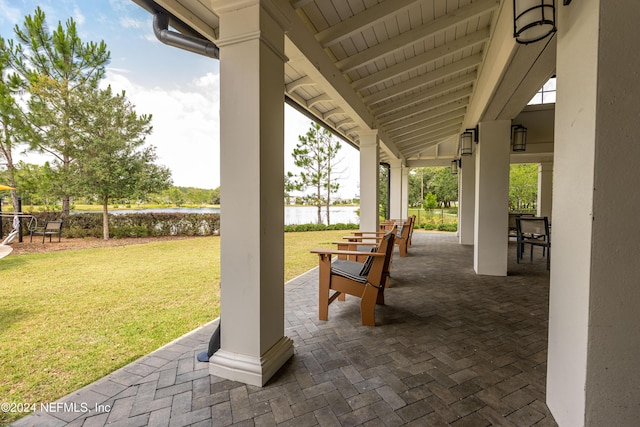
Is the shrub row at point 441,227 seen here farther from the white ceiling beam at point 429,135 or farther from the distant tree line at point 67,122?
the distant tree line at point 67,122

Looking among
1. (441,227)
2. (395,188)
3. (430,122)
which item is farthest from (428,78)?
(441,227)

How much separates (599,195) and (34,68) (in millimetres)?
13444

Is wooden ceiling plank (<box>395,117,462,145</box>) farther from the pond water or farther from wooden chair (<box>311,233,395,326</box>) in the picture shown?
the pond water

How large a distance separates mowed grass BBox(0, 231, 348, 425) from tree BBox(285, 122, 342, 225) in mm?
8681

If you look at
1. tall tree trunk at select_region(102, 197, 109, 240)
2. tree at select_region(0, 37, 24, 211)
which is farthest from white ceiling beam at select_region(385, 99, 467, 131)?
tree at select_region(0, 37, 24, 211)

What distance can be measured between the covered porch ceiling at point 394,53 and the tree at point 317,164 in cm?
930

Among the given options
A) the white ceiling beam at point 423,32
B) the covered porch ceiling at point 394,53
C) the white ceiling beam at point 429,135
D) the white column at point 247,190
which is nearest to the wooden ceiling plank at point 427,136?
the white ceiling beam at point 429,135

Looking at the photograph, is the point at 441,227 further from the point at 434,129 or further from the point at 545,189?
the point at 434,129

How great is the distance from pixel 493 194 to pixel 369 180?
2.06 meters

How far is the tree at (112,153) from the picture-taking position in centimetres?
935

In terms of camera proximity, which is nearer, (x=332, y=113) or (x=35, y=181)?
(x=332, y=113)

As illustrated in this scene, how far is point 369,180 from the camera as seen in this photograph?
537cm

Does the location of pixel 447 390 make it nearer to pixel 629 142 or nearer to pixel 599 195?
pixel 599 195

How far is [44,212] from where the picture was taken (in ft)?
32.1
